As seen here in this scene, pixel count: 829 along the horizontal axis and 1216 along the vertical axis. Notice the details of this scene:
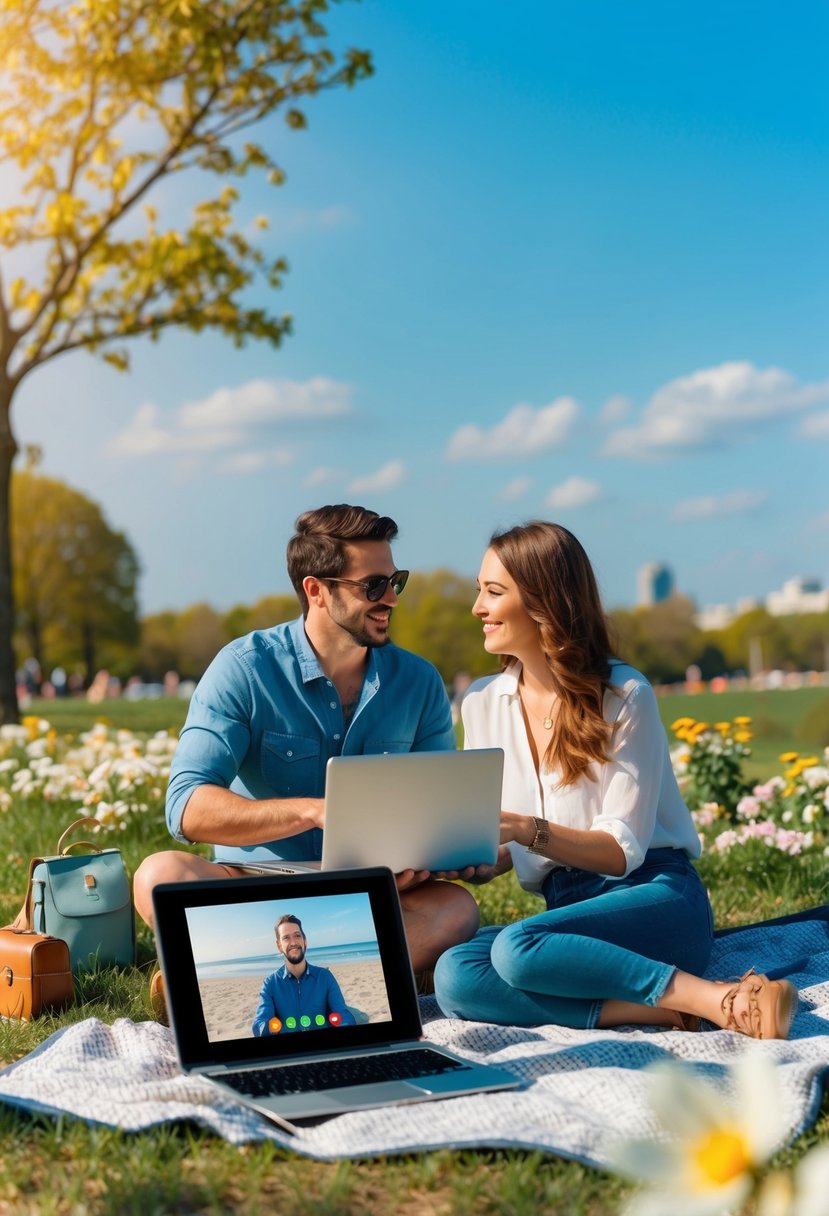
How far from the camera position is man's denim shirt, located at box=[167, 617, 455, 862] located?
3996 millimetres

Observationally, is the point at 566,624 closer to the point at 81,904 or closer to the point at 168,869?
the point at 168,869

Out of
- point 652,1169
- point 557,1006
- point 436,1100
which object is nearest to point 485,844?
point 557,1006

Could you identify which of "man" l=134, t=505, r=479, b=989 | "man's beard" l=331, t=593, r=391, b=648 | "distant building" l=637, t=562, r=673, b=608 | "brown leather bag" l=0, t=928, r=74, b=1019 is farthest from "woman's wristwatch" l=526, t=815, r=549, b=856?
"distant building" l=637, t=562, r=673, b=608

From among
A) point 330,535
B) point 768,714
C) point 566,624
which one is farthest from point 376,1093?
point 768,714

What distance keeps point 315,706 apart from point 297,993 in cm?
122

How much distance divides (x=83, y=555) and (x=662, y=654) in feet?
58.3

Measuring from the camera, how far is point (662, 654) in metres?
27.2

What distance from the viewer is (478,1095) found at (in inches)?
112

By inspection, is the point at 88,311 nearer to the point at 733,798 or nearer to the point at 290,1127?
the point at 733,798

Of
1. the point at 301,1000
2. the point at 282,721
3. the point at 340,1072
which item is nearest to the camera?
the point at 340,1072

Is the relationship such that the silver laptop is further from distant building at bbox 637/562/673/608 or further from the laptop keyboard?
distant building at bbox 637/562/673/608

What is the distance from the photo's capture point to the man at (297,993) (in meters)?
3.04

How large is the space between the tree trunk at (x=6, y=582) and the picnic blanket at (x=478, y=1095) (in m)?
8.28

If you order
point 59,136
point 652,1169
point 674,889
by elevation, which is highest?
point 59,136
